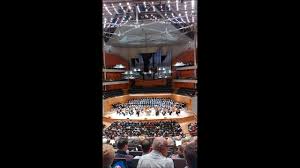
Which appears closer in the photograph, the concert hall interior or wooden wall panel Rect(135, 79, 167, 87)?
the concert hall interior

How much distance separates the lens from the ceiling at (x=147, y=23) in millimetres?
14297

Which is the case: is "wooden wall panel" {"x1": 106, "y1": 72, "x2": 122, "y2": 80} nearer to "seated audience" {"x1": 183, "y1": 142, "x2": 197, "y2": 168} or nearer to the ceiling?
the ceiling

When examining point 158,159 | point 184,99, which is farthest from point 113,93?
point 158,159

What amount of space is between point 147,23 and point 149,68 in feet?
21.0

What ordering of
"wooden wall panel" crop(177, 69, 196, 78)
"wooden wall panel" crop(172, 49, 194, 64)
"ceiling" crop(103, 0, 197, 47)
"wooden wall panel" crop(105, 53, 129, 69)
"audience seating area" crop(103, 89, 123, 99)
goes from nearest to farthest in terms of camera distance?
"ceiling" crop(103, 0, 197, 47) → "audience seating area" crop(103, 89, 123, 99) → "wooden wall panel" crop(172, 49, 194, 64) → "wooden wall panel" crop(177, 69, 196, 78) → "wooden wall panel" crop(105, 53, 129, 69)

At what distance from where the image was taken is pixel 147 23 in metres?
21.8

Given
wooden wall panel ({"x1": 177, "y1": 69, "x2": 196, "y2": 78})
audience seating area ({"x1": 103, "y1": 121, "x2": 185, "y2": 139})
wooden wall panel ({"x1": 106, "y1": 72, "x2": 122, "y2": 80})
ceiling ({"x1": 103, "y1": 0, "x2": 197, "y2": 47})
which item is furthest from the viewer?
wooden wall panel ({"x1": 106, "y1": 72, "x2": 122, "y2": 80})

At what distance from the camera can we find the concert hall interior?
50.1ft

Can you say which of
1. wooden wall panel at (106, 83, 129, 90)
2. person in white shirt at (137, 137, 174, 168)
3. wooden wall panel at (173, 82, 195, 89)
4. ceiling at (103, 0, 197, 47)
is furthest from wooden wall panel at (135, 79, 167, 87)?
person in white shirt at (137, 137, 174, 168)

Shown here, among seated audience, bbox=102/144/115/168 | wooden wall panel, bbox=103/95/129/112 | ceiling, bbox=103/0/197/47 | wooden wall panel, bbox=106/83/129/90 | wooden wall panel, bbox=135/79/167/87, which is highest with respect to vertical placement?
ceiling, bbox=103/0/197/47

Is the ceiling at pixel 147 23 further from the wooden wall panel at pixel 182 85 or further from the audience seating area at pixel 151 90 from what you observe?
the audience seating area at pixel 151 90
